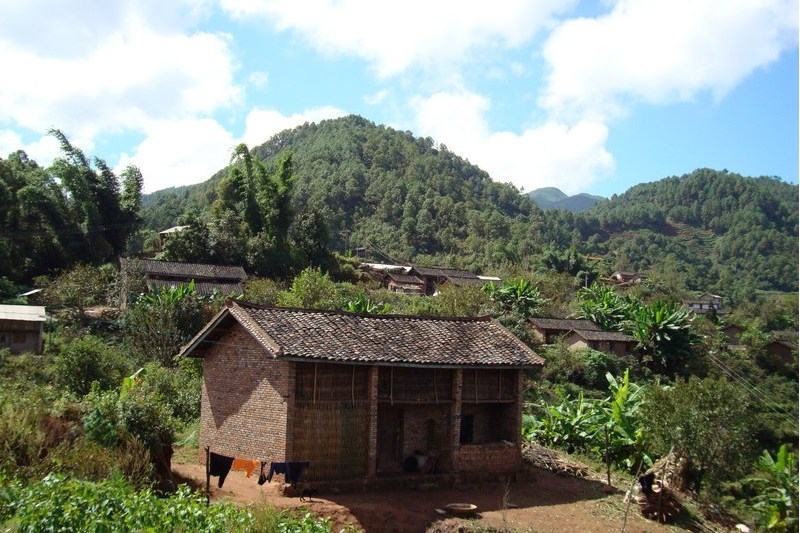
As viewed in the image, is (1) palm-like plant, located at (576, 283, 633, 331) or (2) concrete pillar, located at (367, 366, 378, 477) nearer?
(2) concrete pillar, located at (367, 366, 378, 477)

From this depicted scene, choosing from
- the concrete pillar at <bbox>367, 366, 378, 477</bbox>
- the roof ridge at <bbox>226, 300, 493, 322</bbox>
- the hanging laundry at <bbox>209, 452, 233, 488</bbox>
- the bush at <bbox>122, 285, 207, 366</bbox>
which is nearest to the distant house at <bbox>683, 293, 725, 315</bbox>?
the bush at <bbox>122, 285, 207, 366</bbox>

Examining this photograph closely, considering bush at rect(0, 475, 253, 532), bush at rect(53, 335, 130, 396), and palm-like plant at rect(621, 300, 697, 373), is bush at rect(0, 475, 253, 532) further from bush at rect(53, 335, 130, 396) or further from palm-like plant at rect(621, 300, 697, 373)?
palm-like plant at rect(621, 300, 697, 373)

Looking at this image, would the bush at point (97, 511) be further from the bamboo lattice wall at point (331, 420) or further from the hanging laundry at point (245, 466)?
the hanging laundry at point (245, 466)

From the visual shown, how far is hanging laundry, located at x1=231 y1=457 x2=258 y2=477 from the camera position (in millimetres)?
14703

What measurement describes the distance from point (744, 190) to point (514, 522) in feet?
400

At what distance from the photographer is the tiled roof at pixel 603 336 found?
37.5 m

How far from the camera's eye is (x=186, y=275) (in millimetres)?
38938

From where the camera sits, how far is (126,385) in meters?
17.2

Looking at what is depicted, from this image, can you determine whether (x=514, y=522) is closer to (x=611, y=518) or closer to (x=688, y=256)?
(x=611, y=518)

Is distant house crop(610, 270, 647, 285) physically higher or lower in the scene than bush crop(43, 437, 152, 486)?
higher

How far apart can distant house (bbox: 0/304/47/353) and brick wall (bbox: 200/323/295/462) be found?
13941 millimetres

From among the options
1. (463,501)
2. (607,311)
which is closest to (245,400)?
(463,501)

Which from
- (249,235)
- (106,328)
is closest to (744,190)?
(249,235)

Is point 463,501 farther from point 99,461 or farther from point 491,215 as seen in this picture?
point 491,215
